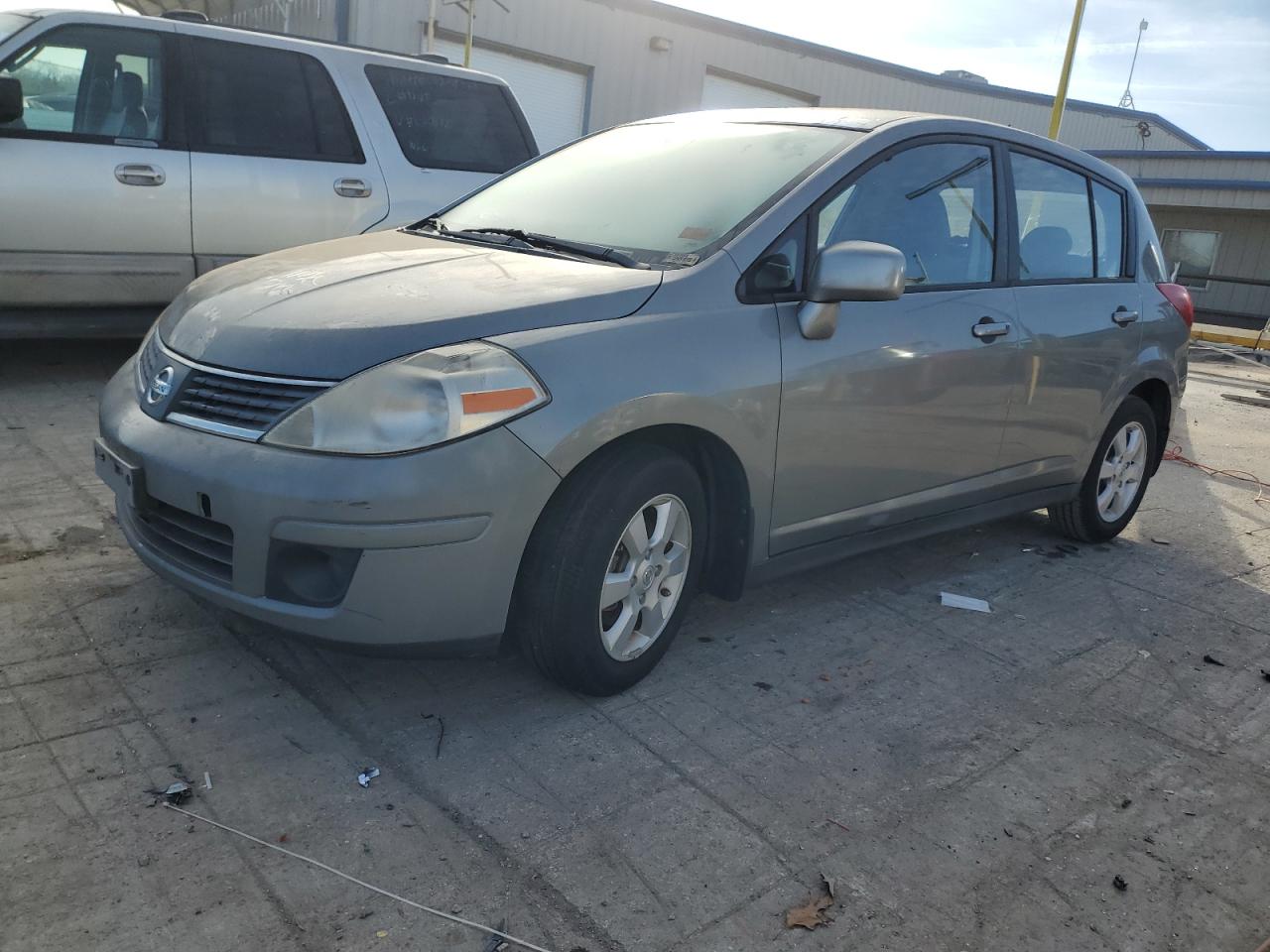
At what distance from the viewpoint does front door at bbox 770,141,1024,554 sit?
343 cm

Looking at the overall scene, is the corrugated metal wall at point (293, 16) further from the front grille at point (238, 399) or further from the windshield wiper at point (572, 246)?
the front grille at point (238, 399)

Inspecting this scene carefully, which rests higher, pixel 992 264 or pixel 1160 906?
pixel 992 264

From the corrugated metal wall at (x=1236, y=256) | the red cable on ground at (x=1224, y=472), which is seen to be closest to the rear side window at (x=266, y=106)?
the red cable on ground at (x=1224, y=472)

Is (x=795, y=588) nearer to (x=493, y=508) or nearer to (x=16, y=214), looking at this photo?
(x=493, y=508)

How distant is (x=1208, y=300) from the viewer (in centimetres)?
2270

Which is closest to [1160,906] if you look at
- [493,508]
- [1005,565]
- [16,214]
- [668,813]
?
[668,813]

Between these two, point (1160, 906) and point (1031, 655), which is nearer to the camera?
point (1160, 906)

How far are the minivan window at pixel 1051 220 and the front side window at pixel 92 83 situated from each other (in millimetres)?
4563

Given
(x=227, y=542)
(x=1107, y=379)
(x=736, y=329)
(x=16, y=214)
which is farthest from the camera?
(x=16, y=214)

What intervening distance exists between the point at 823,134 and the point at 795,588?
→ 1.73 m

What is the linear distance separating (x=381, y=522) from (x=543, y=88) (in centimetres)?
1944

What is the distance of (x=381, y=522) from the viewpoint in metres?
2.55

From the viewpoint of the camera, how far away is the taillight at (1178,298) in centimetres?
514

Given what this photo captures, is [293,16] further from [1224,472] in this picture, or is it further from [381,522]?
[381,522]
